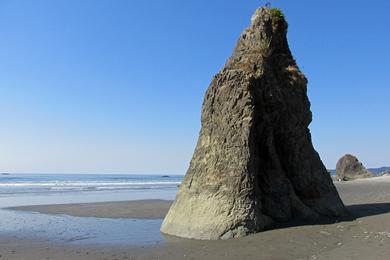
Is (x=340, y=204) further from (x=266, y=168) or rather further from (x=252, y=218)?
(x=252, y=218)

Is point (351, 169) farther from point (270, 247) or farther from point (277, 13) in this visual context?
point (270, 247)

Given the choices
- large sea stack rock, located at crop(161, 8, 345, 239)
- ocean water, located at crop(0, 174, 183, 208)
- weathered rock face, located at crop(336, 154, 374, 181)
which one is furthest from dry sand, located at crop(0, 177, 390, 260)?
weathered rock face, located at crop(336, 154, 374, 181)

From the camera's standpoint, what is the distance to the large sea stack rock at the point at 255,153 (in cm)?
1255

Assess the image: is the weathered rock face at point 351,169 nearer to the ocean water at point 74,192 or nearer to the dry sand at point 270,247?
the ocean water at point 74,192

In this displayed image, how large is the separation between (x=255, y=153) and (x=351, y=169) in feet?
164

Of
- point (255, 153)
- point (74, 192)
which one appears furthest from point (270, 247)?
point (74, 192)

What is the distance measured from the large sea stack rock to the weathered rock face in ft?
147

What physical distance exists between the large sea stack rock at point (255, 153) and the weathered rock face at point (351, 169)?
44934mm

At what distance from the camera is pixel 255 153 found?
1357cm

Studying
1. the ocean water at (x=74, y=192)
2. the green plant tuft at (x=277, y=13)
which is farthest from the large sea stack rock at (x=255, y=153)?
the ocean water at (x=74, y=192)

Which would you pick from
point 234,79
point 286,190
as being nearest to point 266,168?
point 286,190

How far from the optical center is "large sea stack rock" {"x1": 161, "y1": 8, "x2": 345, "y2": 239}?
1255 centimetres

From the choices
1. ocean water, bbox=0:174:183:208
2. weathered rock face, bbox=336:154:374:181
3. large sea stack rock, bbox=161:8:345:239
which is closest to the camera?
large sea stack rock, bbox=161:8:345:239

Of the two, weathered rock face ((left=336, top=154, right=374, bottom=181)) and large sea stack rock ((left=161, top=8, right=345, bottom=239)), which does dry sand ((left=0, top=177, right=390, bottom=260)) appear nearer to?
large sea stack rock ((left=161, top=8, right=345, bottom=239))
